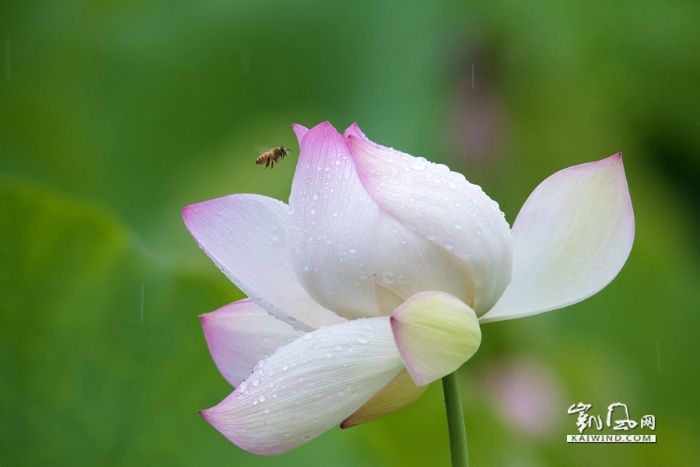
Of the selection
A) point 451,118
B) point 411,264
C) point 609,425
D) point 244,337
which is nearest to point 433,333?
point 411,264

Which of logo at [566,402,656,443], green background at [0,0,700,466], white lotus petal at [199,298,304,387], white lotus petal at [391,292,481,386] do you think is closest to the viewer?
white lotus petal at [391,292,481,386]

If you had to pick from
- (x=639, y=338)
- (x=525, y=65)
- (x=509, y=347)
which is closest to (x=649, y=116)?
(x=525, y=65)

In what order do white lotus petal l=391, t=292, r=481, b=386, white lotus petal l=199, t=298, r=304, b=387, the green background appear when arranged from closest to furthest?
white lotus petal l=391, t=292, r=481, b=386 < white lotus petal l=199, t=298, r=304, b=387 < the green background

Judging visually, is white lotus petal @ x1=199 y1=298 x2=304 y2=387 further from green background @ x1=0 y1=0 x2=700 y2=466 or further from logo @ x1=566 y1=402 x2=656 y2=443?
green background @ x1=0 y1=0 x2=700 y2=466

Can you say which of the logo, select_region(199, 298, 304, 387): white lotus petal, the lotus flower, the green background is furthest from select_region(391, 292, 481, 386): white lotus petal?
the green background

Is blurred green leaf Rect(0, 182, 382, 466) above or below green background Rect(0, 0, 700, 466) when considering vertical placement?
below

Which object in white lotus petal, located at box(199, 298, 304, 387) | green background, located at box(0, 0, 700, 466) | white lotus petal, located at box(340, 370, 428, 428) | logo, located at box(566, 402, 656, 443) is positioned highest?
green background, located at box(0, 0, 700, 466)

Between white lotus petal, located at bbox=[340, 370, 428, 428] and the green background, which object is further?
the green background
